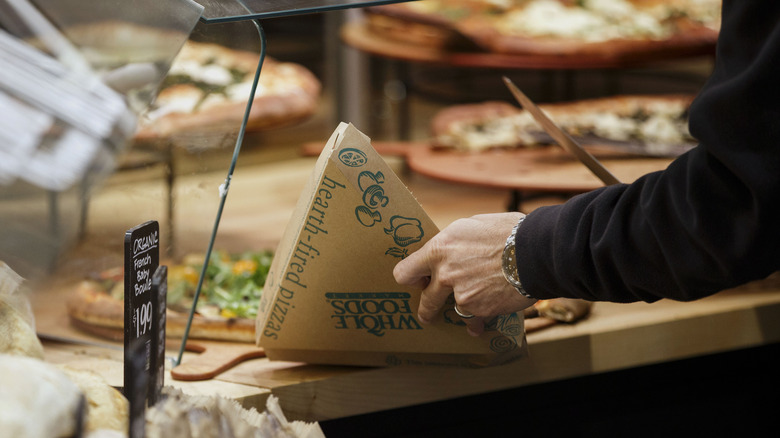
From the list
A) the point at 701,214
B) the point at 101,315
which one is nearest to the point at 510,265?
the point at 701,214

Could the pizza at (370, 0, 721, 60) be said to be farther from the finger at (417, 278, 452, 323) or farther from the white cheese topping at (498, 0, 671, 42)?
the finger at (417, 278, 452, 323)

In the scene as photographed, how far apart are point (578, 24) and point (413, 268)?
2442 millimetres

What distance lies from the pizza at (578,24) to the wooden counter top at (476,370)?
121 centimetres

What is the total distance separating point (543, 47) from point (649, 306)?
4.21 feet

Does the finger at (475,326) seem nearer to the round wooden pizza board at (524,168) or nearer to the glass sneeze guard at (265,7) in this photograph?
the glass sneeze guard at (265,7)

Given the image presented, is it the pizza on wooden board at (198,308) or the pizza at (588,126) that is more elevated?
the pizza on wooden board at (198,308)

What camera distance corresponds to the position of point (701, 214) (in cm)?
83

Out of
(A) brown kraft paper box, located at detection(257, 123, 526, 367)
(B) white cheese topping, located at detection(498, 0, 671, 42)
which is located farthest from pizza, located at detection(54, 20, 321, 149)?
(B) white cheese topping, located at detection(498, 0, 671, 42)

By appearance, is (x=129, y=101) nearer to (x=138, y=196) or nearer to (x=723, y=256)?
(x=138, y=196)

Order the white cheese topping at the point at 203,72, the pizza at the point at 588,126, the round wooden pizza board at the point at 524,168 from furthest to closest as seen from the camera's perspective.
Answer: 1. the pizza at the point at 588,126
2. the round wooden pizza board at the point at 524,168
3. the white cheese topping at the point at 203,72

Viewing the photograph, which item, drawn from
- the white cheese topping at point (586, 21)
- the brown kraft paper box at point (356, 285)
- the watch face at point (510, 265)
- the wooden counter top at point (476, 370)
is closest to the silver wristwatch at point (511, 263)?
the watch face at point (510, 265)

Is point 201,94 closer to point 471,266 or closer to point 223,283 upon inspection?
point 223,283

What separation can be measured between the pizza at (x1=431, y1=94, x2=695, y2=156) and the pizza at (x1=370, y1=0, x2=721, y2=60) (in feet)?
0.63

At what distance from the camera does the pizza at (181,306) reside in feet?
3.99
